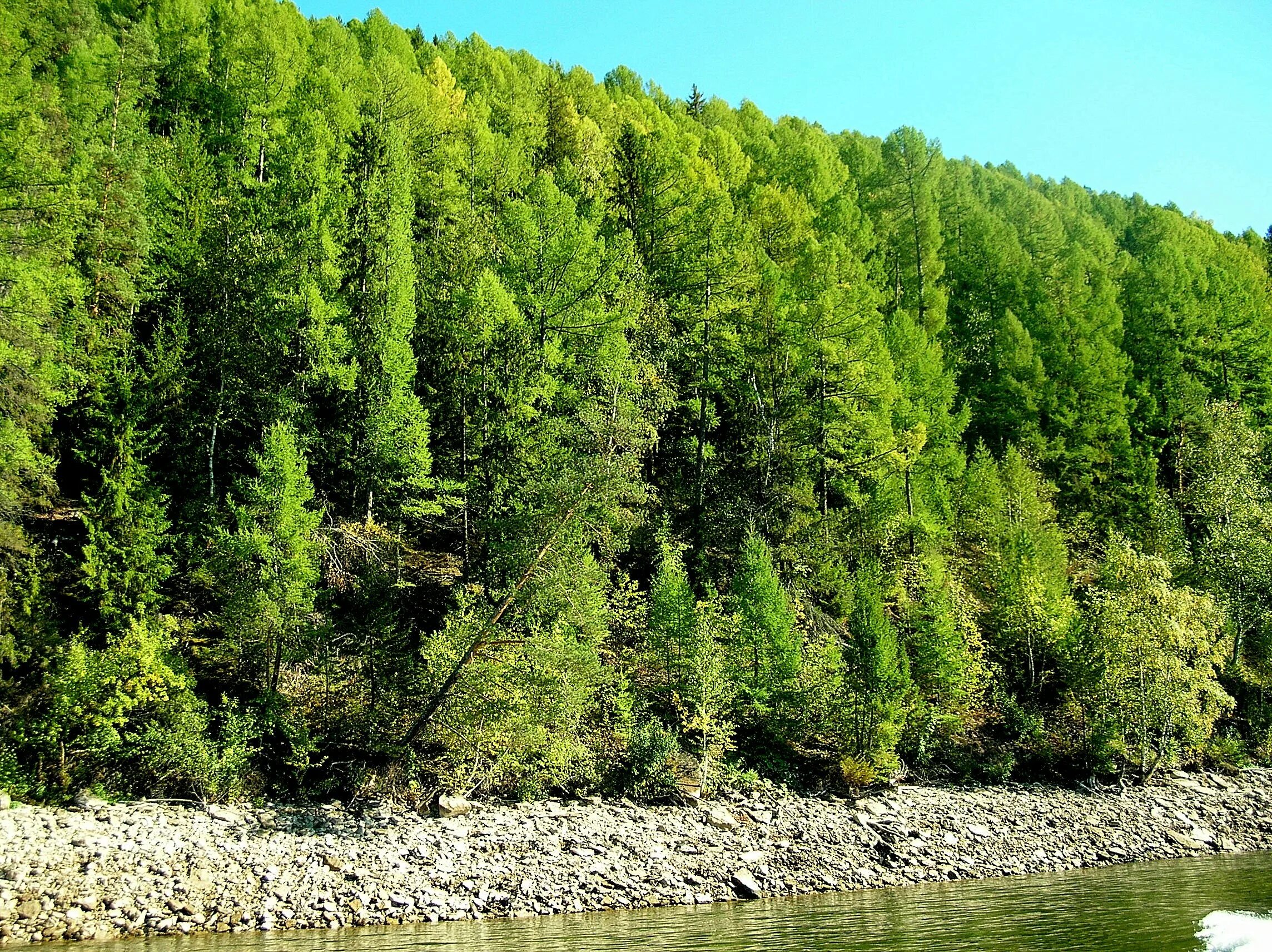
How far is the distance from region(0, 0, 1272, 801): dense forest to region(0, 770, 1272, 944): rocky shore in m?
1.23

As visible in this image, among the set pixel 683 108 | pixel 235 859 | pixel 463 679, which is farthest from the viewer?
pixel 683 108

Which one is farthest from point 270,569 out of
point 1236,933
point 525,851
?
point 1236,933

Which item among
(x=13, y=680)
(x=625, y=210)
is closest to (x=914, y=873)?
(x=13, y=680)

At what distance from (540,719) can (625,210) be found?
22966mm

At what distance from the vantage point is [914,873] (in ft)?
67.6

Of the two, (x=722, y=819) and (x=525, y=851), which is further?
(x=722, y=819)

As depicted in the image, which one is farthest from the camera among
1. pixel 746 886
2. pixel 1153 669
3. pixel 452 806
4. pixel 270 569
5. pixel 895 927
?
pixel 1153 669

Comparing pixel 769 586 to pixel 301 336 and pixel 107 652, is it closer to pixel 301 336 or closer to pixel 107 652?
pixel 301 336

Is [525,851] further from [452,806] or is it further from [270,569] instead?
[270,569]

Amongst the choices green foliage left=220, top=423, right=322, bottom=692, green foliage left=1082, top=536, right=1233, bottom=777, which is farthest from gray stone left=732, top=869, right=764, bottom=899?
green foliage left=1082, top=536, right=1233, bottom=777

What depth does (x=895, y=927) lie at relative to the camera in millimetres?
14969

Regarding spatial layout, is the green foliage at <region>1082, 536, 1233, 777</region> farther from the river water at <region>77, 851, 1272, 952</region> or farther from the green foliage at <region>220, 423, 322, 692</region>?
the green foliage at <region>220, 423, 322, 692</region>

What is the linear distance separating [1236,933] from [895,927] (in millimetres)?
5077

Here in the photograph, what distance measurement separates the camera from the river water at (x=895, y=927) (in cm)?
1327
